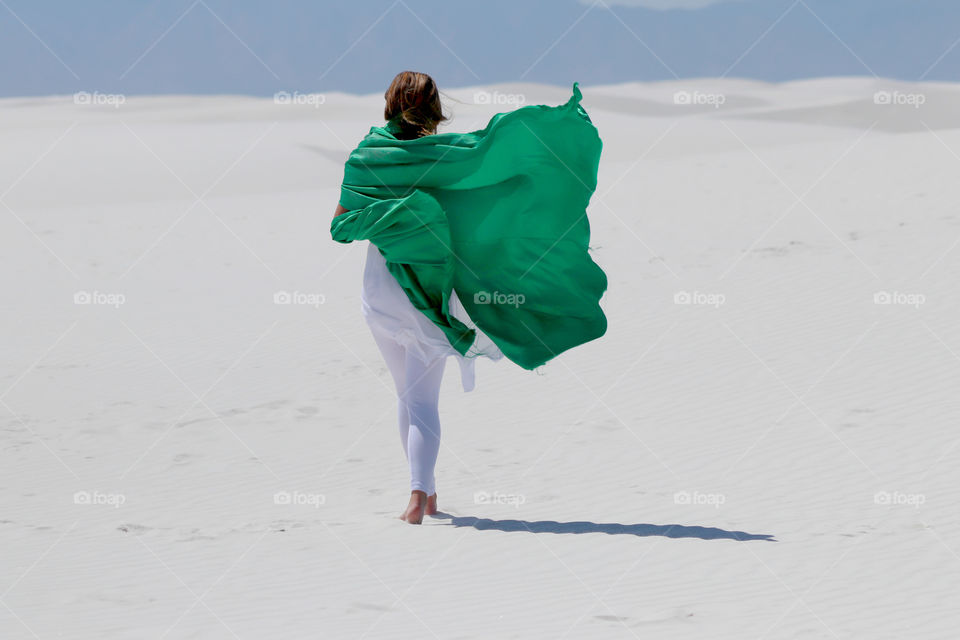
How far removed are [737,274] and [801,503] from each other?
6555 millimetres

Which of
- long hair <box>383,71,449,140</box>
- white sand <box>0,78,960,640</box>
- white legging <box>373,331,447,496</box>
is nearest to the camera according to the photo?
white sand <box>0,78,960,640</box>

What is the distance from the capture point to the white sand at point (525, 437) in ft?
15.8

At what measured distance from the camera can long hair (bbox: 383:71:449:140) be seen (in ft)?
18.8

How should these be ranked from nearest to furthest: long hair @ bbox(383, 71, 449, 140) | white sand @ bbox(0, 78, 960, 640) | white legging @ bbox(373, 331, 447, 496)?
white sand @ bbox(0, 78, 960, 640)
long hair @ bbox(383, 71, 449, 140)
white legging @ bbox(373, 331, 447, 496)

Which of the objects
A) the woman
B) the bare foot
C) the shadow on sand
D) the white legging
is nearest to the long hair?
the woman

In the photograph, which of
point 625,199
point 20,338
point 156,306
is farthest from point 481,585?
point 625,199

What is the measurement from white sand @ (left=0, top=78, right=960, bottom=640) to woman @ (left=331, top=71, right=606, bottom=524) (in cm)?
75

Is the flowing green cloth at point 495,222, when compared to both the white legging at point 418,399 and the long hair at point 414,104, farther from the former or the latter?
the white legging at point 418,399

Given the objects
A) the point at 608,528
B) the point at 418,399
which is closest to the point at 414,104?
the point at 418,399

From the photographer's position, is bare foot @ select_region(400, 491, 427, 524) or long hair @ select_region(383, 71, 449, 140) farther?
bare foot @ select_region(400, 491, 427, 524)

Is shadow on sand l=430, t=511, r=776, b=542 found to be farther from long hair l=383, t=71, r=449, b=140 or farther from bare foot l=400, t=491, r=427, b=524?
long hair l=383, t=71, r=449, b=140

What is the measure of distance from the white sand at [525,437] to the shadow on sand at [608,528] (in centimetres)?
3

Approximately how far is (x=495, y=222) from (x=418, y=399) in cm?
91

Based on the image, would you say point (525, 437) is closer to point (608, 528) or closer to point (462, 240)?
point (608, 528)
